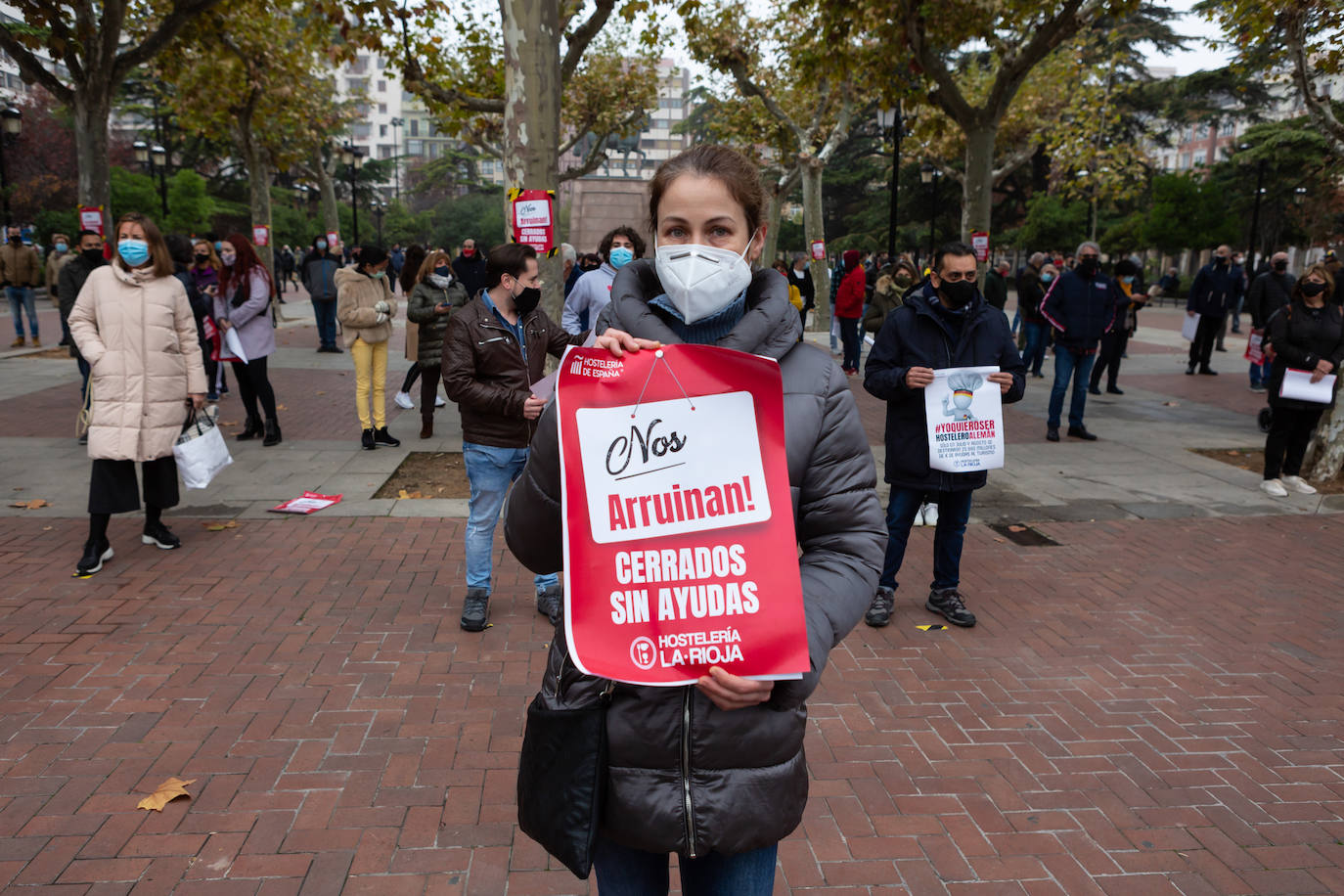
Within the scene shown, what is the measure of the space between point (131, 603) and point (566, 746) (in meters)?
4.59

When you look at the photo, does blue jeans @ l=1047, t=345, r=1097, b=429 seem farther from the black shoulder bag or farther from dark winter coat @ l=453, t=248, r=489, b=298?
the black shoulder bag

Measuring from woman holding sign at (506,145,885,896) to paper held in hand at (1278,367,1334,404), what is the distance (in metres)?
7.76

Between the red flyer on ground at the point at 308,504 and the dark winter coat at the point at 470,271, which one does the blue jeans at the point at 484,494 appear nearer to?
the red flyer on ground at the point at 308,504

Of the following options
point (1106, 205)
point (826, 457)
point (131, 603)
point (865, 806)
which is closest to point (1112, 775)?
point (865, 806)

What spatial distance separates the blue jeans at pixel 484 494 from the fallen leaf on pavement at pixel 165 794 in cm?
188

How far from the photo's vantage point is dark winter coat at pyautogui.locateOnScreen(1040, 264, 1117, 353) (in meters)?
10.4

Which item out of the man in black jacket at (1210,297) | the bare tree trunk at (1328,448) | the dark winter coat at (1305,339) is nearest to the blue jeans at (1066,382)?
the bare tree trunk at (1328,448)

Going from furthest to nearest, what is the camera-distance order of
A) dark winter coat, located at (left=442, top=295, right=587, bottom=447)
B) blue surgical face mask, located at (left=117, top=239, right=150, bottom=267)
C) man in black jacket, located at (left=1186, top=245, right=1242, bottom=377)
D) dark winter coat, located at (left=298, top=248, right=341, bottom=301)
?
dark winter coat, located at (left=298, top=248, right=341, bottom=301) → man in black jacket, located at (left=1186, top=245, right=1242, bottom=377) → blue surgical face mask, located at (left=117, top=239, right=150, bottom=267) → dark winter coat, located at (left=442, top=295, right=587, bottom=447)

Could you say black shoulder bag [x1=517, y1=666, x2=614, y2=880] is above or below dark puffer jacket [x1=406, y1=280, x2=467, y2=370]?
below

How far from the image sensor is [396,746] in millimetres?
3826

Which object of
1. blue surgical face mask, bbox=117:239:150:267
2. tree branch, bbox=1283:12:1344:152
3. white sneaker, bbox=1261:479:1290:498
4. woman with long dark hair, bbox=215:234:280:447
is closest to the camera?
blue surgical face mask, bbox=117:239:150:267

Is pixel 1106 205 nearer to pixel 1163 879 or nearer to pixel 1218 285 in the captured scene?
pixel 1218 285

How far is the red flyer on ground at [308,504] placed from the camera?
7219 millimetres

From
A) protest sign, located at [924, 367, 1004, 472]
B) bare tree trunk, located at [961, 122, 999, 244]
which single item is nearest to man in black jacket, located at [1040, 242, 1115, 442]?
bare tree trunk, located at [961, 122, 999, 244]
